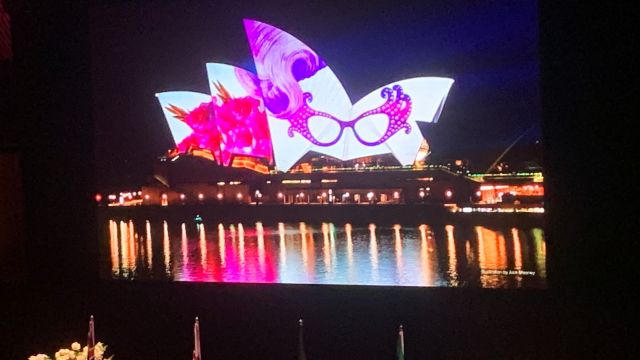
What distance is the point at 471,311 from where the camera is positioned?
2.71m

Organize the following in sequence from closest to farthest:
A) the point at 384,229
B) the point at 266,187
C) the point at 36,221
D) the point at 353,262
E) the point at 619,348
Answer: the point at 619,348 < the point at 36,221 < the point at 353,262 < the point at 384,229 < the point at 266,187

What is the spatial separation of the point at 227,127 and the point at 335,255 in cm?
277

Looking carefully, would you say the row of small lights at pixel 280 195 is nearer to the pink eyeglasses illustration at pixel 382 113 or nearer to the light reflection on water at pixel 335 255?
the light reflection on water at pixel 335 255

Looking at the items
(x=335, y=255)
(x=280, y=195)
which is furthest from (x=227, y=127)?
(x=335, y=255)

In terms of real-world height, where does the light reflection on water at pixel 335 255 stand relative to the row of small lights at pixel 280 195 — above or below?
below

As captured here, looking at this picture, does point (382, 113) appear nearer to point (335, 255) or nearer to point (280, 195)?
point (335, 255)

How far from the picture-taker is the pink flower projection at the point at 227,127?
25.3 feet

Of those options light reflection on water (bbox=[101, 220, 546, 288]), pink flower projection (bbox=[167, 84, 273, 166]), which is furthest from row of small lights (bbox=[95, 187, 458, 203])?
pink flower projection (bbox=[167, 84, 273, 166])

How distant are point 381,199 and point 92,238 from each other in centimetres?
714

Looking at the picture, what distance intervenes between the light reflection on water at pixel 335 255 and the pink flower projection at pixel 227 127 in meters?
1.40

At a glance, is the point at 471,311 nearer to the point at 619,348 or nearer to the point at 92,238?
the point at 619,348

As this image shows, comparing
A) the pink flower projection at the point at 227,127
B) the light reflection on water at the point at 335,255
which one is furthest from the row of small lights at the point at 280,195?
the pink flower projection at the point at 227,127

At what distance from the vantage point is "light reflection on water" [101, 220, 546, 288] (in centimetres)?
502

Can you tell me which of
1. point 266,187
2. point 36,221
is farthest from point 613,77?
point 266,187
